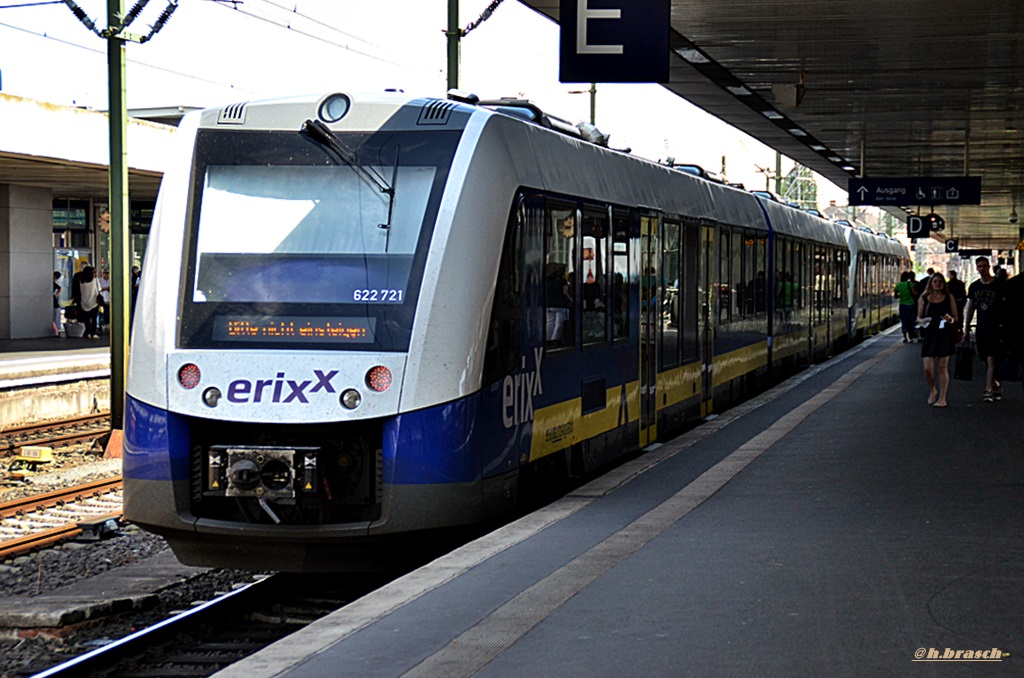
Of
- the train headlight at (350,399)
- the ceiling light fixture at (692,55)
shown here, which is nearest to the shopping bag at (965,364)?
the ceiling light fixture at (692,55)

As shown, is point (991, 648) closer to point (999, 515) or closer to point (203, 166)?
point (999, 515)

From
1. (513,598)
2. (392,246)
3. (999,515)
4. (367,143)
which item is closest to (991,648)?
(513,598)

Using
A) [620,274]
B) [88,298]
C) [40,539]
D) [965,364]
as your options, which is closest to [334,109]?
[620,274]

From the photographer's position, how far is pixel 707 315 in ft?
52.7

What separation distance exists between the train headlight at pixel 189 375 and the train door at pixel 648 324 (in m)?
5.36

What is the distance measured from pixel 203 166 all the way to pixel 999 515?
5363mm

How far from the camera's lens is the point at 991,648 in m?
5.65

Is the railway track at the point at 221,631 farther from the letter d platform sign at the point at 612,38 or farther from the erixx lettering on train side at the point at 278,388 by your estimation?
the letter d platform sign at the point at 612,38

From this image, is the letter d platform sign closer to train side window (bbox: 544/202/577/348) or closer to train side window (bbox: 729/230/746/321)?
train side window (bbox: 544/202/577/348)

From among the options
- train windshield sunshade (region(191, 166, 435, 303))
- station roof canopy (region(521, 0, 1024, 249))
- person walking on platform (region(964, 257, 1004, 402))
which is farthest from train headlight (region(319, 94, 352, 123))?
person walking on platform (region(964, 257, 1004, 402))

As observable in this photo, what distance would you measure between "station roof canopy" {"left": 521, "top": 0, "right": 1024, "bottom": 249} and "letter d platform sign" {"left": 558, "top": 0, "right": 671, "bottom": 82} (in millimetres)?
2340

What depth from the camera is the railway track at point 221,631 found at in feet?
23.8

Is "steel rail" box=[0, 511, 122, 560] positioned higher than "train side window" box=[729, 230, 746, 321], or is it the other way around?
"train side window" box=[729, 230, 746, 321]

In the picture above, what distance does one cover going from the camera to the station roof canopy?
15.5 meters
